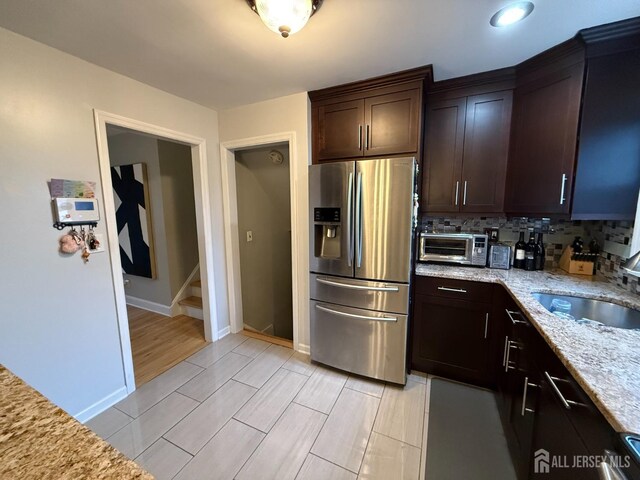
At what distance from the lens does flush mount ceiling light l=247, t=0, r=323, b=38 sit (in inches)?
44.4

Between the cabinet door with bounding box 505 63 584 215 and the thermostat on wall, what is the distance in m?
3.04

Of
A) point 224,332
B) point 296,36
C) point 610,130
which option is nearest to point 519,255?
point 610,130

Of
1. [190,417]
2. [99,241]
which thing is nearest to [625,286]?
[190,417]

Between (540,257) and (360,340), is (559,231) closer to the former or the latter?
(540,257)

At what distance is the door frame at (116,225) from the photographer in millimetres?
1803

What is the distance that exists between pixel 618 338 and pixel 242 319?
9.83ft

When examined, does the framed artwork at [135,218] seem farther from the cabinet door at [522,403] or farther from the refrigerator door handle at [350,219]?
the cabinet door at [522,403]

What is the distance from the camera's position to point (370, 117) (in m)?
2.05

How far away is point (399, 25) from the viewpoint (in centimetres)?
139

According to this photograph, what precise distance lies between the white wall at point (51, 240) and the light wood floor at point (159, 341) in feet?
1.28

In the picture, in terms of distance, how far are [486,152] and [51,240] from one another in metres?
3.12

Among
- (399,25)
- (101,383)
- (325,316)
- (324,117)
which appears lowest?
(101,383)

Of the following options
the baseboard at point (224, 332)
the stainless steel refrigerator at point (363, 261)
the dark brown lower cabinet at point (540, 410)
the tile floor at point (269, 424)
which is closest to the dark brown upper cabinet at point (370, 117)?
the stainless steel refrigerator at point (363, 261)

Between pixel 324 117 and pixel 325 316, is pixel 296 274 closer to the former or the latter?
pixel 325 316
